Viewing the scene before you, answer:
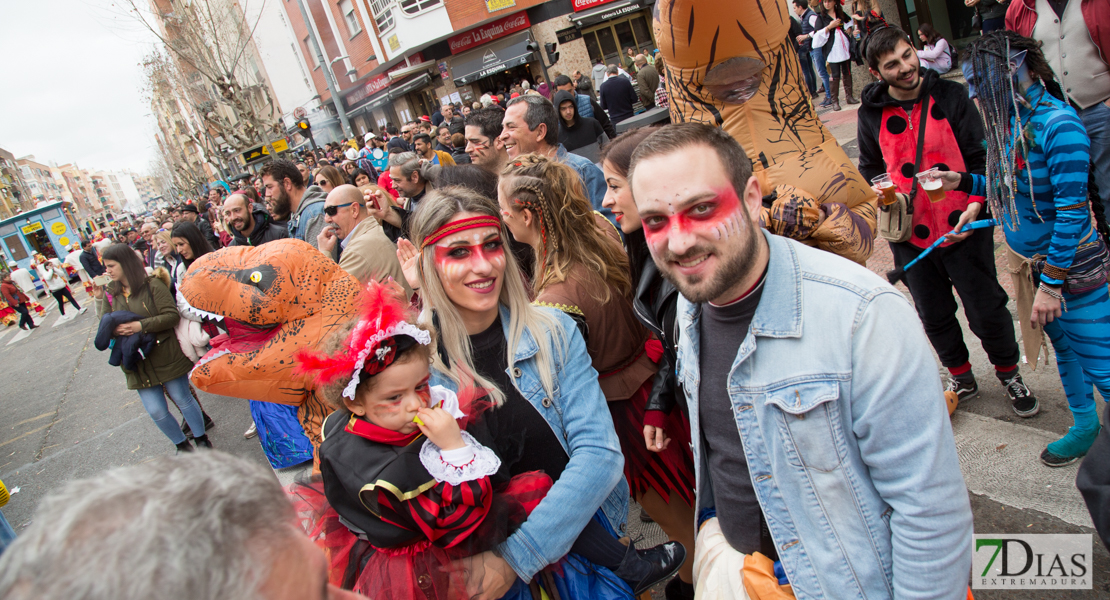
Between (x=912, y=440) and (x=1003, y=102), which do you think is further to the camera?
(x=1003, y=102)

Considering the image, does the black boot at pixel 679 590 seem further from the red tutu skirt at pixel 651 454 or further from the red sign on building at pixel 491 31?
the red sign on building at pixel 491 31

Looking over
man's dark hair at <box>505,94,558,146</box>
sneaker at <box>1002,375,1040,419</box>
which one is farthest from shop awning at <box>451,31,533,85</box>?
sneaker at <box>1002,375,1040,419</box>

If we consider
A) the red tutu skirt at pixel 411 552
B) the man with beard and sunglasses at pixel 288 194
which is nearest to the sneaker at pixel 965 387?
the red tutu skirt at pixel 411 552

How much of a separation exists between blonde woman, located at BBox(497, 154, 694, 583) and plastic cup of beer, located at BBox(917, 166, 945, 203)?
1400 mm

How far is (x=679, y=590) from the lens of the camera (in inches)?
102

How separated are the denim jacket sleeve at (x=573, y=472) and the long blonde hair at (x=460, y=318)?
0.06 metres

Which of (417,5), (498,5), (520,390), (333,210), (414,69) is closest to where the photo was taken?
(520,390)

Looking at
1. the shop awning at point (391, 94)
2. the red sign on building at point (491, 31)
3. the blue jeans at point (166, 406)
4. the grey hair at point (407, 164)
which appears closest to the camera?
the grey hair at point (407, 164)

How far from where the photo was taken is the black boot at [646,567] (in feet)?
6.58

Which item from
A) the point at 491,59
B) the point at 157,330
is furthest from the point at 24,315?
the point at 491,59

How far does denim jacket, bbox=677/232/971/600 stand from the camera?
128cm

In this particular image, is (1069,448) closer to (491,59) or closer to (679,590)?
(679,590)

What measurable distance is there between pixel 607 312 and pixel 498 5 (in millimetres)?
28006

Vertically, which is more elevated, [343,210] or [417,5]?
[417,5]
